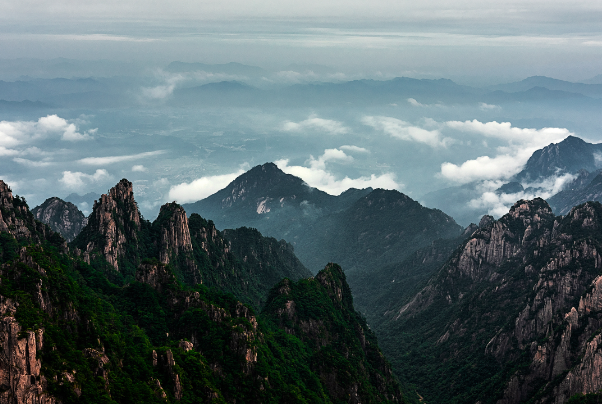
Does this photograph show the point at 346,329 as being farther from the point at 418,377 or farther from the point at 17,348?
the point at 17,348

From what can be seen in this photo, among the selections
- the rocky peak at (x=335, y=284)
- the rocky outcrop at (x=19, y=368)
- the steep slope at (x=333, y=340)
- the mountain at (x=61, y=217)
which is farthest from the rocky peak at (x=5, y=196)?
the mountain at (x=61, y=217)

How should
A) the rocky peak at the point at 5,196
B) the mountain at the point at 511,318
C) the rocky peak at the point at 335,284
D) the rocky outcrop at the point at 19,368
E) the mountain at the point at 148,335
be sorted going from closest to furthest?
1. the rocky outcrop at the point at 19,368
2. the mountain at the point at 148,335
3. the rocky peak at the point at 5,196
4. the mountain at the point at 511,318
5. the rocky peak at the point at 335,284

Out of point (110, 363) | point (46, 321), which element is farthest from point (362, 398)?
point (46, 321)

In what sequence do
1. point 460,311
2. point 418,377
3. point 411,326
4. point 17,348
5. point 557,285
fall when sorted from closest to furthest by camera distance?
point 17,348 → point 557,285 → point 418,377 → point 460,311 → point 411,326

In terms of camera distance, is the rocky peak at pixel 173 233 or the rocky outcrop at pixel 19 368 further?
the rocky peak at pixel 173 233

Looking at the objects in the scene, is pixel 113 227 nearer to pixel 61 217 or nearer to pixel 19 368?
pixel 19 368

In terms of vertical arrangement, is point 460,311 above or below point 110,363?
below

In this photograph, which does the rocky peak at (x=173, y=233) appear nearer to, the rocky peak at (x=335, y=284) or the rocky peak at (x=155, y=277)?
the rocky peak at (x=335, y=284)

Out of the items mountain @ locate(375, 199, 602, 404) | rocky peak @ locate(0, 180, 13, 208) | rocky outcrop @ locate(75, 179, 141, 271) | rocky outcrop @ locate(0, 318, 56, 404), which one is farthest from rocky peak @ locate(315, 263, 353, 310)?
rocky outcrop @ locate(0, 318, 56, 404)
